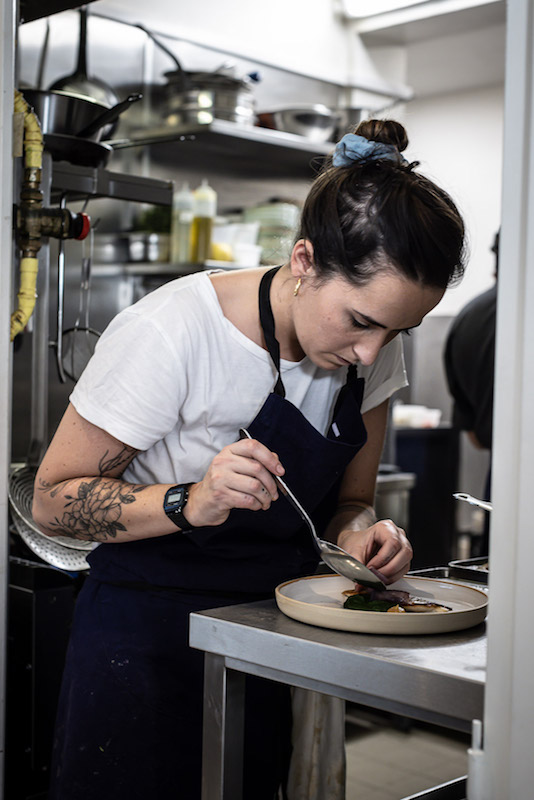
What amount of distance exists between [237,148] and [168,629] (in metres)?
2.42

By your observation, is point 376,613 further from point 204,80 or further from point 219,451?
point 204,80

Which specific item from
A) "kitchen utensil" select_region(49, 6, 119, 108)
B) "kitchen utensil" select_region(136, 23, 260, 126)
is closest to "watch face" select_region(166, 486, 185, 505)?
"kitchen utensil" select_region(49, 6, 119, 108)

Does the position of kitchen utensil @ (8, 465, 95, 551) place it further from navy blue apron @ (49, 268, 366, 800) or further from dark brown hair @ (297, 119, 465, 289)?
dark brown hair @ (297, 119, 465, 289)

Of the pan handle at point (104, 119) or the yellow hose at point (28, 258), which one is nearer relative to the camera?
the yellow hose at point (28, 258)

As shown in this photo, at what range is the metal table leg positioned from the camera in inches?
45.7

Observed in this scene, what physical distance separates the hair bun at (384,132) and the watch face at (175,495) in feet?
1.93

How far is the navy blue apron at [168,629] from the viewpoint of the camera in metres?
1.49

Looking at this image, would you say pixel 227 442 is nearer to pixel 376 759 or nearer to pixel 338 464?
pixel 338 464

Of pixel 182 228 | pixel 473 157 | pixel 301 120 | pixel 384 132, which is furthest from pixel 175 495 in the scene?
pixel 473 157

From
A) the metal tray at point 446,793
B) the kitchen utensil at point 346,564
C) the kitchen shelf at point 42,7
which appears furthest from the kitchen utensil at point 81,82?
the metal tray at point 446,793

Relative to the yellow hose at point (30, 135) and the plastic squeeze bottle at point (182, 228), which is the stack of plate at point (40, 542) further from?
the plastic squeeze bottle at point (182, 228)

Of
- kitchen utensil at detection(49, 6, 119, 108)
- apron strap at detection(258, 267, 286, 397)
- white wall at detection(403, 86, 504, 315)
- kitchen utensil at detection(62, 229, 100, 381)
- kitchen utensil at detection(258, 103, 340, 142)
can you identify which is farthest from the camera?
white wall at detection(403, 86, 504, 315)

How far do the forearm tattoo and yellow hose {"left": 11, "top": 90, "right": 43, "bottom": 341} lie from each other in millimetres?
333

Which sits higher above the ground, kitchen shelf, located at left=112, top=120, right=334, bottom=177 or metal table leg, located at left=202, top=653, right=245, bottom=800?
kitchen shelf, located at left=112, top=120, right=334, bottom=177
